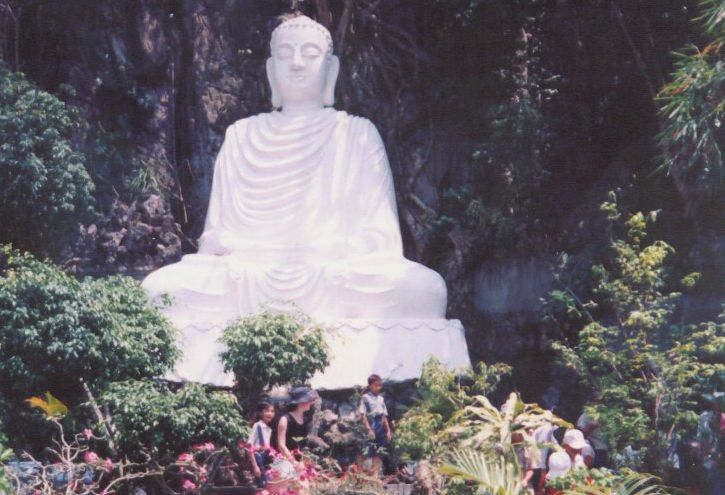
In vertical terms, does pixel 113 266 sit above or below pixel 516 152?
below

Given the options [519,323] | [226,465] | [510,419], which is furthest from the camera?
[519,323]

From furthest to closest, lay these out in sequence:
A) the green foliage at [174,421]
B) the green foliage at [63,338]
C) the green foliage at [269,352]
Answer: the green foliage at [269,352], the green foliage at [63,338], the green foliage at [174,421]

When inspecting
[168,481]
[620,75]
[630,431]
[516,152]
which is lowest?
[168,481]

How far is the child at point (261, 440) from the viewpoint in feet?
24.8

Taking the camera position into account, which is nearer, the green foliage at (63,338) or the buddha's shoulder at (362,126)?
the green foliage at (63,338)

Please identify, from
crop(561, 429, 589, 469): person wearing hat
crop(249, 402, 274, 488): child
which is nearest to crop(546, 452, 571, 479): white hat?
crop(561, 429, 589, 469): person wearing hat

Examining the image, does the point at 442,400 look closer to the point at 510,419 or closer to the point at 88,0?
the point at 510,419

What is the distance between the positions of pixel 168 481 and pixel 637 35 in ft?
20.5

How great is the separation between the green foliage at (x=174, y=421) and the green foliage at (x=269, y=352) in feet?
2.74

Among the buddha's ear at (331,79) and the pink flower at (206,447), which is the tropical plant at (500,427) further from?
the buddha's ear at (331,79)

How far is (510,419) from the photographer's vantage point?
7.12 m

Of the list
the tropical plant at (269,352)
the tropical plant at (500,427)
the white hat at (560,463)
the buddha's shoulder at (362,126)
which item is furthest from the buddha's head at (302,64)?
the white hat at (560,463)

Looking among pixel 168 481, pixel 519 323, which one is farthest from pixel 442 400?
pixel 519 323

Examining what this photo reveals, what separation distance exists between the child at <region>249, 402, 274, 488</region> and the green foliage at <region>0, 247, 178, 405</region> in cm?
Result: 80
